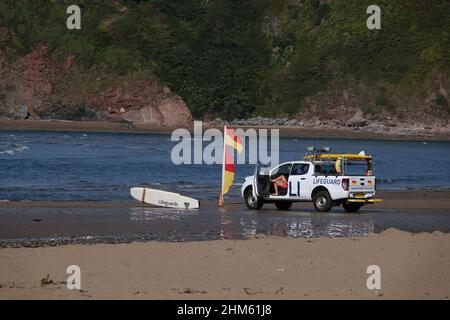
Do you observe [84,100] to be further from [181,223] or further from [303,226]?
[303,226]

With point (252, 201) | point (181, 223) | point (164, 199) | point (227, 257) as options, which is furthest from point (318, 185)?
point (227, 257)

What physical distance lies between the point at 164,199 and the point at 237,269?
14.0 metres

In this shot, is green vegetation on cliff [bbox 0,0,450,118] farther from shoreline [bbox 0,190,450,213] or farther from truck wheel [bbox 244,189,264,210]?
truck wheel [bbox 244,189,264,210]

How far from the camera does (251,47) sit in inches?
5527

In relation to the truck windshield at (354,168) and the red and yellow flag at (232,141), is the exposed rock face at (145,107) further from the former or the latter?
the red and yellow flag at (232,141)

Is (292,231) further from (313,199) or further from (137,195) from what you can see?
(137,195)

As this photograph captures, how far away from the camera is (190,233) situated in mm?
21625

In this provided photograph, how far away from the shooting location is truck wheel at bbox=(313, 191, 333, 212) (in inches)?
1085

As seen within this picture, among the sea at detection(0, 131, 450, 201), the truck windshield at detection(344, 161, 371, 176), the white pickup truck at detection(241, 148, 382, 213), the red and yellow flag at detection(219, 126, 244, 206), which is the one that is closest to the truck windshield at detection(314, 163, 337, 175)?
the white pickup truck at detection(241, 148, 382, 213)

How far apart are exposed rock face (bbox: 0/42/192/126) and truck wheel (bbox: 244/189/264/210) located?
300ft

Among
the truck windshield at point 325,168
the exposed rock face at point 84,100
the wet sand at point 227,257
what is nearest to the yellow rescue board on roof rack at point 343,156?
the truck windshield at point 325,168

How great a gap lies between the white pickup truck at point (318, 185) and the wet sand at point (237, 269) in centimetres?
782

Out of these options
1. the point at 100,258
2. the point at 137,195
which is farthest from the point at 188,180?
the point at 100,258

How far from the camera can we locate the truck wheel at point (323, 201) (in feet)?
90.4
